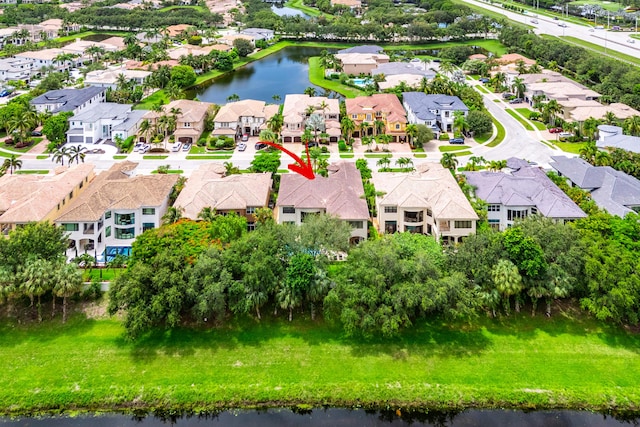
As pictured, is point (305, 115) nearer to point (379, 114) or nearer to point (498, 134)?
point (379, 114)

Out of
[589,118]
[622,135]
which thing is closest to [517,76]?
[589,118]

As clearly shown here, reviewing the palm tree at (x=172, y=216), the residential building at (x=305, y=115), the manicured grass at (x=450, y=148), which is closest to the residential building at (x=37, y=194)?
the palm tree at (x=172, y=216)

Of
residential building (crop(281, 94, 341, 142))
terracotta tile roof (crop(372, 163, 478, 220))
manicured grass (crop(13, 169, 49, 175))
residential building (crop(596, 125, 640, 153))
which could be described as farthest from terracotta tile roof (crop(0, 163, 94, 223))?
residential building (crop(596, 125, 640, 153))

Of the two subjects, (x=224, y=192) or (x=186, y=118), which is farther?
(x=186, y=118)

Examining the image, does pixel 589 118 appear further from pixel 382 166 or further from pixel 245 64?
pixel 245 64

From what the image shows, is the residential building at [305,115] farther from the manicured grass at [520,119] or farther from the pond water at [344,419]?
the pond water at [344,419]

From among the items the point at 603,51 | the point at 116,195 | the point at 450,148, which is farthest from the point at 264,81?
the point at 603,51
